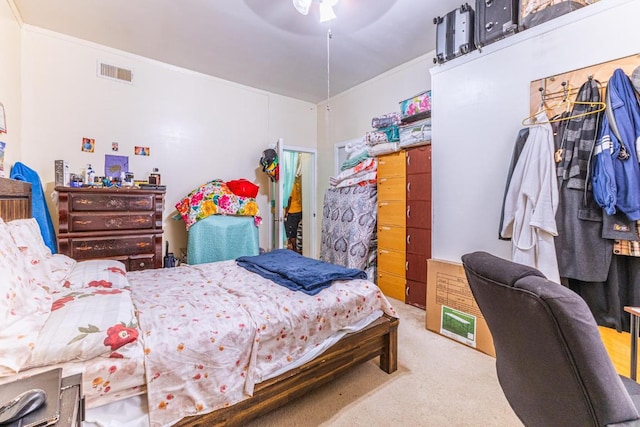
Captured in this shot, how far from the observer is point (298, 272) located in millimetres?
2020

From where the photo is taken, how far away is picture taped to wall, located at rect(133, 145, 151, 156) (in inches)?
133

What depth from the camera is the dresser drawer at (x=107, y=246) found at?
2.60 meters

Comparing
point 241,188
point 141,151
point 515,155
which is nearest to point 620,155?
point 515,155

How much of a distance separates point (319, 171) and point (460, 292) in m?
3.16

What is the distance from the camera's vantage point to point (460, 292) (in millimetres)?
2408

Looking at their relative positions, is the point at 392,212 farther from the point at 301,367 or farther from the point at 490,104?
the point at 301,367

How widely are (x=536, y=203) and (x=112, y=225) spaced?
11.5ft

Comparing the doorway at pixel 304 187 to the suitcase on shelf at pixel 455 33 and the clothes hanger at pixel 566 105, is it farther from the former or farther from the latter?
the clothes hanger at pixel 566 105

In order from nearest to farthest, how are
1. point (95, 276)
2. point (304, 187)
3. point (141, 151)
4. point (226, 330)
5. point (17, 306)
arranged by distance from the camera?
point (17, 306) < point (226, 330) < point (95, 276) < point (141, 151) < point (304, 187)

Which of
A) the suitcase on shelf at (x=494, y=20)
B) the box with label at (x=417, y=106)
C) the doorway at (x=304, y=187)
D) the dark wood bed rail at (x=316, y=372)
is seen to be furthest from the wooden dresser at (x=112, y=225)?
the suitcase on shelf at (x=494, y=20)

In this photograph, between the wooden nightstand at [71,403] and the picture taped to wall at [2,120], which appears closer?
the wooden nightstand at [71,403]

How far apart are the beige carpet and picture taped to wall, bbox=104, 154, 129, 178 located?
3.00 metres

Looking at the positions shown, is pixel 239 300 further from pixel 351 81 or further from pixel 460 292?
pixel 351 81

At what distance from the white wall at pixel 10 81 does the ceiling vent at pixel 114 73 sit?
62cm
